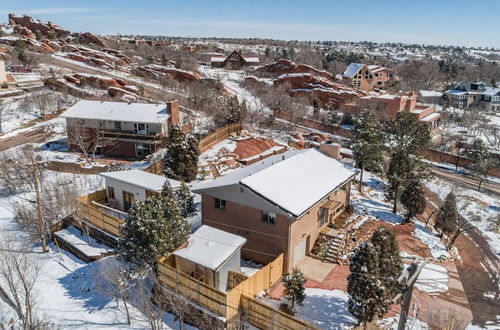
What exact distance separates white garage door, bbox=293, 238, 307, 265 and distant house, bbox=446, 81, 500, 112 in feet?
309

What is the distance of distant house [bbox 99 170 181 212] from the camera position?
1124 inches

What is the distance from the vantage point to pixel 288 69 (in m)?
99.0

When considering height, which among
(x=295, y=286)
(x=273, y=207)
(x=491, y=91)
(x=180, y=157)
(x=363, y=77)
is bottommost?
(x=295, y=286)

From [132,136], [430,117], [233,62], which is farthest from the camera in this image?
[233,62]

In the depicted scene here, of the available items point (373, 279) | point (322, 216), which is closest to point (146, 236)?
point (373, 279)

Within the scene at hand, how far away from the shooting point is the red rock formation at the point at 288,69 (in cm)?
9719

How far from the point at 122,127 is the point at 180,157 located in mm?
14582

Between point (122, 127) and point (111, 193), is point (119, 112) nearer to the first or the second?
point (122, 127)

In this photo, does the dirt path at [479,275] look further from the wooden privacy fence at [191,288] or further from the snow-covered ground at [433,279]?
the wooden privacy fence at [191,288]

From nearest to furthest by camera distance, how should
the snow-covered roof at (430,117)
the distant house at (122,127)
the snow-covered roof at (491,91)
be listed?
the distant house at (122,127)
the snow-covered roof at (430,117)
the snow-covered roof at (491,91)

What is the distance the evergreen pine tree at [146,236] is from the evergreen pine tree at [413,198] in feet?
69.6

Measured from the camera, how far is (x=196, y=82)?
265 ft

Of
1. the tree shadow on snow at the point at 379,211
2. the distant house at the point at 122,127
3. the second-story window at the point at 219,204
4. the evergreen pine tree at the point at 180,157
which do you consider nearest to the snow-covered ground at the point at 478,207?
the tree shadow on snow at the point at 379,211

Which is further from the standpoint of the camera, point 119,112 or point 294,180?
point 119,112
